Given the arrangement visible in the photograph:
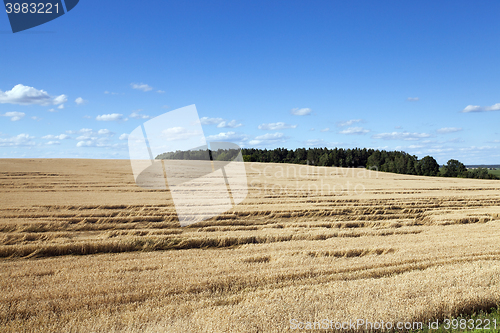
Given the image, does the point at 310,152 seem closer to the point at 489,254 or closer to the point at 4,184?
the point at 4,184

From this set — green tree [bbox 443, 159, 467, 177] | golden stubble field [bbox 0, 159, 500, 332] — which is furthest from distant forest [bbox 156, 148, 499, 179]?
golden stubble field [bbox 0, 159, 500, 332]

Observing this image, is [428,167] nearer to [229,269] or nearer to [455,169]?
[455,169]

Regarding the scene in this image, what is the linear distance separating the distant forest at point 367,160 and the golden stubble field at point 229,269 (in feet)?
143

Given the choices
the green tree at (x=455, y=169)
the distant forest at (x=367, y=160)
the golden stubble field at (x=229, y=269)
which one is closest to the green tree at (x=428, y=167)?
the distant forest at (x=367, y=160)

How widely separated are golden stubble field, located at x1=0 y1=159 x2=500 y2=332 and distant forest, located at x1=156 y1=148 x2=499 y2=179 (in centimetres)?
4369

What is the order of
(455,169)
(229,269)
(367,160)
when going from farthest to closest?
(367,160)
(455,169)
(229,269)

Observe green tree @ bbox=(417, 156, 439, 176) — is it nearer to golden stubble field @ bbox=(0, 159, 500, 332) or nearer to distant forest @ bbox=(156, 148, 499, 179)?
distant forest @ bbox=(156, 148, 499, 179)

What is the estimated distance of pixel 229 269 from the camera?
8.41 metres

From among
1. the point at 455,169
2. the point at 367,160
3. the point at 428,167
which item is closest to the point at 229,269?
the point at 428,167

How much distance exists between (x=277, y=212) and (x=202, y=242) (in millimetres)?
7065

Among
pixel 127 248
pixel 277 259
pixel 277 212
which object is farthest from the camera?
pixel 277 212

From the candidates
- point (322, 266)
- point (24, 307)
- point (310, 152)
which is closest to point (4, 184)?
point (24, 307)

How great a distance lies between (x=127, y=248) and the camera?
36.5ft

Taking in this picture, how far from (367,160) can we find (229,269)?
91.2 m
